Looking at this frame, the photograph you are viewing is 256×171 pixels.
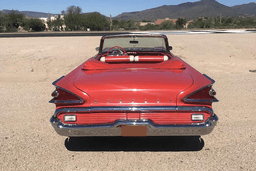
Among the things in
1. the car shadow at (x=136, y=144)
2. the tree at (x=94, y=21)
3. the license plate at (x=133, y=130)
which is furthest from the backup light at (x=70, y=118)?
the tree at (x=94, y=21)

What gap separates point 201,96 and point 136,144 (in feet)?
4.09

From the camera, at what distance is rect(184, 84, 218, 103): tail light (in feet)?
8.41

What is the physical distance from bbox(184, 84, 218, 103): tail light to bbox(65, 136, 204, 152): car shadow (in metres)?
0.94

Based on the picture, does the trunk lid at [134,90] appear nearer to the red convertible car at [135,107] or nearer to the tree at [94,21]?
the red convertible car at [135,107]

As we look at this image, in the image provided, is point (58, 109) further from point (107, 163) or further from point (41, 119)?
point (41, 119)

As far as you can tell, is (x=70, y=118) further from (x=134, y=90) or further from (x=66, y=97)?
(x=134, y=90)

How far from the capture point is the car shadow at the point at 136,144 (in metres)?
3.25

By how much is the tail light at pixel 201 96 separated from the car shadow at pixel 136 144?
937 millimetres

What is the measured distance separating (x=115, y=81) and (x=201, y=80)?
100cm

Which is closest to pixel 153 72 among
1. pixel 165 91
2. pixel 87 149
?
pixel 165 91

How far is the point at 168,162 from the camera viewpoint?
9.53ft

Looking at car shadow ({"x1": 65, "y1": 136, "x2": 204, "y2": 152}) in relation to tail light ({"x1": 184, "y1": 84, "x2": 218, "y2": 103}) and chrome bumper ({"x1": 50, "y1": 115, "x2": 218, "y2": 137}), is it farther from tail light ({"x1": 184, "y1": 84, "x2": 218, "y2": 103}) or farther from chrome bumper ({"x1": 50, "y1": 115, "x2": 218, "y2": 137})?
tail light ({"x1": 184, "y1": 84, "x2": 218, "y2": 103})

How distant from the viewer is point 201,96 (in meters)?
2.60

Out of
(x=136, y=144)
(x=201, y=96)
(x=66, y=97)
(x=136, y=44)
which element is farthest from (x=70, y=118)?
(x=136, y=44)
